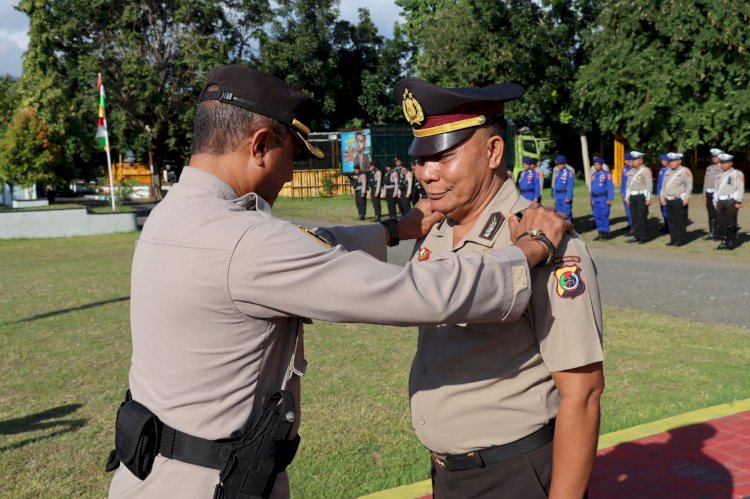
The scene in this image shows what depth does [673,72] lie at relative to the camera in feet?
68.1

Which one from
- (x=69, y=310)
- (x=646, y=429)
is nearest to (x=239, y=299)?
(x=646, y=429)

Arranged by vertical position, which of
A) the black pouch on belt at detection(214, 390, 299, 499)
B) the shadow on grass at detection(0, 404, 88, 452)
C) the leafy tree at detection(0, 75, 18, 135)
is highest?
the leafy tree at detection(0, 75, 18, 135)

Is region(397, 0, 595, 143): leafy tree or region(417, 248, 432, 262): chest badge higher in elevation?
region(397, 0, 595, 143): leafy tree

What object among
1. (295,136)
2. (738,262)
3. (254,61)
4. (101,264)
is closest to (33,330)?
(101,264)

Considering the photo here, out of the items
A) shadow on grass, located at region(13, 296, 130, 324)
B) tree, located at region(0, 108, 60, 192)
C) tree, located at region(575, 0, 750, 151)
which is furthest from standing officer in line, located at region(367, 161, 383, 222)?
tree, located at region(0, 108, 60, 192)

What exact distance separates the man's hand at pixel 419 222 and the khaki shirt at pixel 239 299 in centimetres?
86

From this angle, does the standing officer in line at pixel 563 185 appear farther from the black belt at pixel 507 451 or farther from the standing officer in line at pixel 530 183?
the black belt at pixel 507 451

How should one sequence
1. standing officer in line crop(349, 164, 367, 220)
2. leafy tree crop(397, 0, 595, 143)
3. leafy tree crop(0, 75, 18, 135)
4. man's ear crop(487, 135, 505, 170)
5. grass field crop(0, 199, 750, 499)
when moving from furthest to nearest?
leafy tree crop(0, 75, 18, 135) < leafy tree crop(397, 0, 595, 143) < standing officer in line crop(349, 164, 367, 220) < grass field crop(0, 199, 750, 499) < man's ear crop(487, 135, 505, 170)

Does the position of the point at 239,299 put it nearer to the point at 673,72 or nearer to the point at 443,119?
the point at 443,119

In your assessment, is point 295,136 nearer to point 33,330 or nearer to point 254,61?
point 33,330

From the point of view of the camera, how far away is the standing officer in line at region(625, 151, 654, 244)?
16.5 meters

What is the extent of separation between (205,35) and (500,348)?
1579 inches

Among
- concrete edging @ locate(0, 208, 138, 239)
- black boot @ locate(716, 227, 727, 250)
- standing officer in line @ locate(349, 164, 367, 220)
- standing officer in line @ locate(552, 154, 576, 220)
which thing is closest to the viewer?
black boot @ locate(716, 227, 727, 250)

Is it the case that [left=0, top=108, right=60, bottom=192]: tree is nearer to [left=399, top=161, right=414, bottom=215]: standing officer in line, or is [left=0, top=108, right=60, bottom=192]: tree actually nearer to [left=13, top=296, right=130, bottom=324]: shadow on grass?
[left=399, top=161, right=414, bottom=215]: standing officer in line
